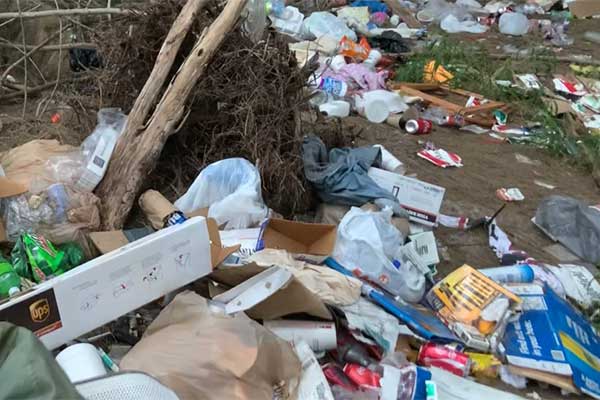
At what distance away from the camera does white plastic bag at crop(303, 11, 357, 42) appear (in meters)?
6.66

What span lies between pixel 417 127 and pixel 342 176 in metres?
1.82

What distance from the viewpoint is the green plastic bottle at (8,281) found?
232 centimetres

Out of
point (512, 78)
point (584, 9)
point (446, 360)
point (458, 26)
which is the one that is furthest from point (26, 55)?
point (584, 9)

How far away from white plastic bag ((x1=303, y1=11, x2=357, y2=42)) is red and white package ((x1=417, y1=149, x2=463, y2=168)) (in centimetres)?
222

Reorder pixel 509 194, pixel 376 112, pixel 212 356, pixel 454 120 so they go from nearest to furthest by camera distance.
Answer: pixel 212 356 → pixel 509 194 → pixel 376 112 → pixel 454 120

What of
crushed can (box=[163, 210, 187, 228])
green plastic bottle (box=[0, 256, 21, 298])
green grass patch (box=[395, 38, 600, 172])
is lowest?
green grass patch (box=[395, 38, 600, 172])

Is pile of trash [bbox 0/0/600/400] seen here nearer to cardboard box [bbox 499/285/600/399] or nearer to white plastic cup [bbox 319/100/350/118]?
cardboard box [bbox 499/285/600/399]

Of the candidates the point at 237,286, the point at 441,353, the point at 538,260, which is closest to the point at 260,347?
the point at 237,286

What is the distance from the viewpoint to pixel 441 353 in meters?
2.56

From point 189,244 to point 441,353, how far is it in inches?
40.8

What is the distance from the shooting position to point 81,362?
6.21 feet

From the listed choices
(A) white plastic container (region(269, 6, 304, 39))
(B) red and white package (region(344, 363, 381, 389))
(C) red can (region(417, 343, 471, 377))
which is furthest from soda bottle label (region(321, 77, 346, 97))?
(B) red and white package (region(344, 363, 381, 389))

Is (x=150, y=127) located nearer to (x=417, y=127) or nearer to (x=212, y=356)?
(x=212, y=356)

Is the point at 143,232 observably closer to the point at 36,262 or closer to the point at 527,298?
the point at 36,262
